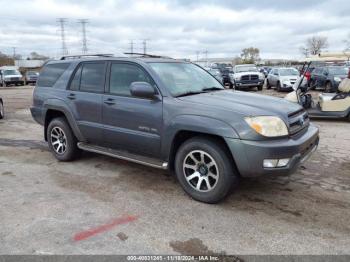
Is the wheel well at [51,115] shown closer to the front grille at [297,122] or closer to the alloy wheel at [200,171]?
the alloy wheel at [200,171]

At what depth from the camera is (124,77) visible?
4.95 m

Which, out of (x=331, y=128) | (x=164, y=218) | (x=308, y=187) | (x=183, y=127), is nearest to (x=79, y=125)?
(x=183, y=127)

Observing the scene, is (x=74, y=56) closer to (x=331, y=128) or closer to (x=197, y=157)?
(x=197, y=157)

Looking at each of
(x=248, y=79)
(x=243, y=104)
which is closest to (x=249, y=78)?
(x=248, y=79)

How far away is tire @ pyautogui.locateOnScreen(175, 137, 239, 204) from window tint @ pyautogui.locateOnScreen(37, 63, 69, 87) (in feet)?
9.59

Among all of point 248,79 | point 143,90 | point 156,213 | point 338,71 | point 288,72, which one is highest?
point 338,71

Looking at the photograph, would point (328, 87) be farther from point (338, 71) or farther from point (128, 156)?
point (128, 156)

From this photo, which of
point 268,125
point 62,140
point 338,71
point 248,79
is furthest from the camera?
point 248,79

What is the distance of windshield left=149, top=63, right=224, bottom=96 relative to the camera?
4.62m

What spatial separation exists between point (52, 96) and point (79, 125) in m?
0.86

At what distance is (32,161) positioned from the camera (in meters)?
6.02

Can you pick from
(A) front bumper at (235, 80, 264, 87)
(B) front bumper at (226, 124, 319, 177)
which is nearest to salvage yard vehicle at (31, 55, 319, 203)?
(B) front bumper at (226, 124, 319, 177)

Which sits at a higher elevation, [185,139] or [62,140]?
[185,139]

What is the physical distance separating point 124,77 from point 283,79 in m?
18.0
